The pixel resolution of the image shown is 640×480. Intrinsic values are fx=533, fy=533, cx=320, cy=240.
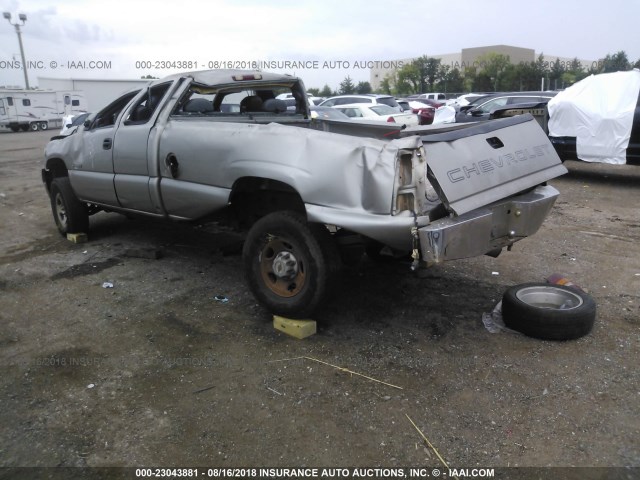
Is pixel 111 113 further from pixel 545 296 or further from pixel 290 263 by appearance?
pixel 545 296

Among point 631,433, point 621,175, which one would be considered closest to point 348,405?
point 631,433

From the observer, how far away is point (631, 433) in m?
2.75

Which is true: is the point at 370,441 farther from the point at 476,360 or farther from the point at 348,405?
the point at 476,360

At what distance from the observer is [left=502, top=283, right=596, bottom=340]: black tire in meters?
3.69

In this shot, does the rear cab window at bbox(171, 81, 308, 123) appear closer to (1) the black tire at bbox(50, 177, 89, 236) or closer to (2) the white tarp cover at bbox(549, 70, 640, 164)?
(1) the black tire at bbox(50, 177, 89, 236)

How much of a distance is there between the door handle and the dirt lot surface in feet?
3.56

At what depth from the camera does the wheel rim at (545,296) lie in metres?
4.07

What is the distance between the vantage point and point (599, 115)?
951 cm

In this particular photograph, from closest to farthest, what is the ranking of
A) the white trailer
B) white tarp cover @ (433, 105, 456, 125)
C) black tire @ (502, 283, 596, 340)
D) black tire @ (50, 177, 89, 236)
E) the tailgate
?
1. the tailgate
2. black tire @ (502, 283, 596, 340)
3. black tire @ (50, 177, 89, 236)
4. white tarp cover @ (433, 105, 456, 125)
5. the white trailer

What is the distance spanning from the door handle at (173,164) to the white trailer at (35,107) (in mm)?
35579

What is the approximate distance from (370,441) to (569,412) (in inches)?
44.6

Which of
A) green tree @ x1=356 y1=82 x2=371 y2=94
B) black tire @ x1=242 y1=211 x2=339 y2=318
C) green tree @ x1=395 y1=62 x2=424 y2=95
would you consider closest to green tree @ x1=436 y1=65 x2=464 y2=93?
green tree @ x1=395 y1=62 x2=424 y2=95

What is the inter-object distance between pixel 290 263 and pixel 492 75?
6101cm

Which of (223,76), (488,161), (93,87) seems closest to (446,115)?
(223,76)
